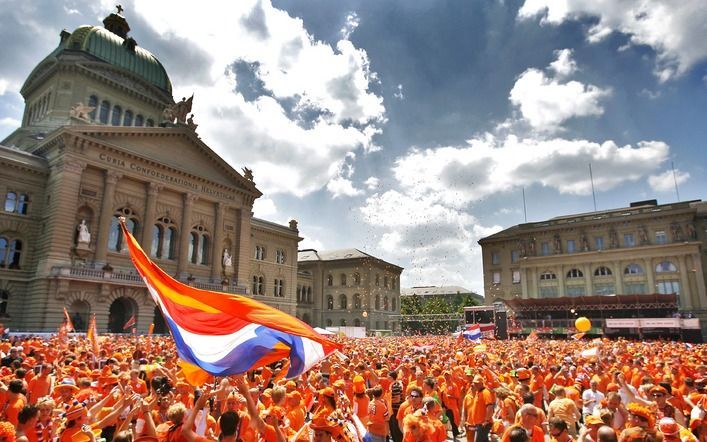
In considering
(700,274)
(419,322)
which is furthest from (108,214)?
(700,274)

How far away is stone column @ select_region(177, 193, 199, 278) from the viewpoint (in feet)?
138

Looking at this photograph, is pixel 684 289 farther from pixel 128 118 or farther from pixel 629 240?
pixel 128 118

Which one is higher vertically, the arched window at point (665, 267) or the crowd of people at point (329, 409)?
the arched window at point (665, 267)

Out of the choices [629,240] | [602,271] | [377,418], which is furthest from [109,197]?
[629,240]

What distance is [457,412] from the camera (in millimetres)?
11586

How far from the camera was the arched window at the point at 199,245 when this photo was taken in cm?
4491

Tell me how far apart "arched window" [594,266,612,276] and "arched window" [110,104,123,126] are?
68441mm

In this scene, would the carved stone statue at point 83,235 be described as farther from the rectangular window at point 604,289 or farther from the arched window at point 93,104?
the rectangular window at point 604,289

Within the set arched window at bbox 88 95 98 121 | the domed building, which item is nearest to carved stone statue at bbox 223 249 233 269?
the domed building

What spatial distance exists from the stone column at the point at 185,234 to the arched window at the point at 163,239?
43.6 inches

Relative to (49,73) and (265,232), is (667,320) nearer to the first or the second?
(265,232)

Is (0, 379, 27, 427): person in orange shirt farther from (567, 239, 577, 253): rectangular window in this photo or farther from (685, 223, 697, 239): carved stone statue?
(685, 223, 697, 239): carved stone statue

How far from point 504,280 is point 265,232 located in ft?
139

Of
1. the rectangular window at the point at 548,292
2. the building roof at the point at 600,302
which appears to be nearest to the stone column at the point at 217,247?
the building roof at the point at 600,302
